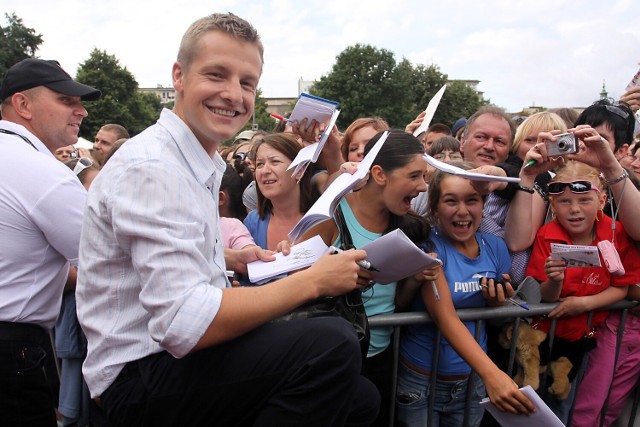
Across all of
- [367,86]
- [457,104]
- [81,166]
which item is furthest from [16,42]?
[81,166]

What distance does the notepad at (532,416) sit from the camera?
2207mm

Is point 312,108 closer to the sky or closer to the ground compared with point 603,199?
closer to the sky

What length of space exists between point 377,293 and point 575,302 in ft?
4.03

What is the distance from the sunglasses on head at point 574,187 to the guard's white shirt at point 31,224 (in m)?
2.61

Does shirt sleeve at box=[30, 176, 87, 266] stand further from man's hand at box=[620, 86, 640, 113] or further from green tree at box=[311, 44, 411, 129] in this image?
green tree at box=[311, 44, 411, 129]

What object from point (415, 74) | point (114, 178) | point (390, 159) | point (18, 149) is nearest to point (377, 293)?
point (390, 159)

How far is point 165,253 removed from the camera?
1.26 m

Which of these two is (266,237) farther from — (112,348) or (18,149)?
(112,348)

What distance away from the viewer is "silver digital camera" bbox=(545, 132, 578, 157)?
252 centimetres

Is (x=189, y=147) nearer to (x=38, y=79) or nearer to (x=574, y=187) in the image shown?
(x=38, y=79)

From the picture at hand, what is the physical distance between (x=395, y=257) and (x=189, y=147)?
88 cm

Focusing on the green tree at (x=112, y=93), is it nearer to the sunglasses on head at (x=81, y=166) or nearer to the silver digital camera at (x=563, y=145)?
the sunglasses on head at (x=81, y=166)

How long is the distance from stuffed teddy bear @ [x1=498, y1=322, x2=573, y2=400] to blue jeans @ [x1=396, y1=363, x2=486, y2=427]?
0.28 meters

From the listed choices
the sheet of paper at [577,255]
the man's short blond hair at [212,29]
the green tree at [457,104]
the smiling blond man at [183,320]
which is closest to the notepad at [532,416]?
the sheet of paper at [577,255]
